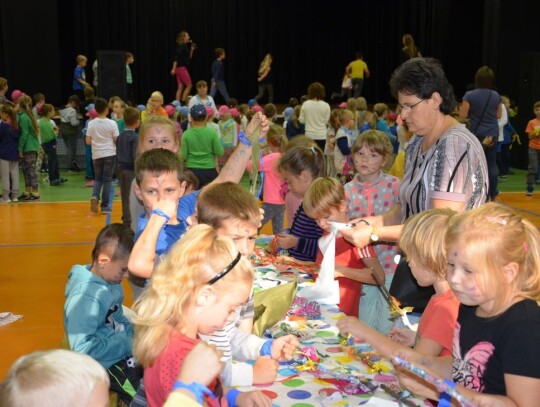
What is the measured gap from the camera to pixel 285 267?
12.4ft

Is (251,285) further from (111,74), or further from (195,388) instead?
(111,74)

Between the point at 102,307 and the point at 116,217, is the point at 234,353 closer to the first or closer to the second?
the point at 102,307

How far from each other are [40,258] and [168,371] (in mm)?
5329

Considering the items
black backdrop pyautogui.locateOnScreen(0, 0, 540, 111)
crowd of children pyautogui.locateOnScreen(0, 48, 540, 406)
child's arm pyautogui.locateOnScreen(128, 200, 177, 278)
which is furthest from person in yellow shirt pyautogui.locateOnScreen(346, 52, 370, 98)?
child's arm pyautogui.locateOnScreen(128, 200, 177, 278)

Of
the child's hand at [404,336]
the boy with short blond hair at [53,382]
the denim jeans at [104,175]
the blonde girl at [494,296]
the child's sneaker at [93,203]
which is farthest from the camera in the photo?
the denim jeans at [104,175]

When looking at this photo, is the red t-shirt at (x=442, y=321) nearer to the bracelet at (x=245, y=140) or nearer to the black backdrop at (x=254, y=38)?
the bracelet at (x=245, y=140)

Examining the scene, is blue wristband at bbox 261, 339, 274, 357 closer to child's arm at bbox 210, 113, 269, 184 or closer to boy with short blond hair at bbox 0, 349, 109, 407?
boy with short blond hair at bbox 0, 349, 109, 407

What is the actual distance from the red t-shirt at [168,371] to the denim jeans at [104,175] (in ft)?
24.2

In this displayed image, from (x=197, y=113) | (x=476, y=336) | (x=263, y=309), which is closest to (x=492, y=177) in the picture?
(x=197, y=113)

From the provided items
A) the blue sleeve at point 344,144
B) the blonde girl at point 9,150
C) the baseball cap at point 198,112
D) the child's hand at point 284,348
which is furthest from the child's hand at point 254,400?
the blonde girl at point 9,150

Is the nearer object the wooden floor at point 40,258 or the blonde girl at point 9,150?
the wooden floor at point 40,258

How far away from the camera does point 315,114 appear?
11141 millimetres

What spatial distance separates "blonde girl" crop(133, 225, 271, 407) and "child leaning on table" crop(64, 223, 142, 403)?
89 cm

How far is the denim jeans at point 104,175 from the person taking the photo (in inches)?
353
